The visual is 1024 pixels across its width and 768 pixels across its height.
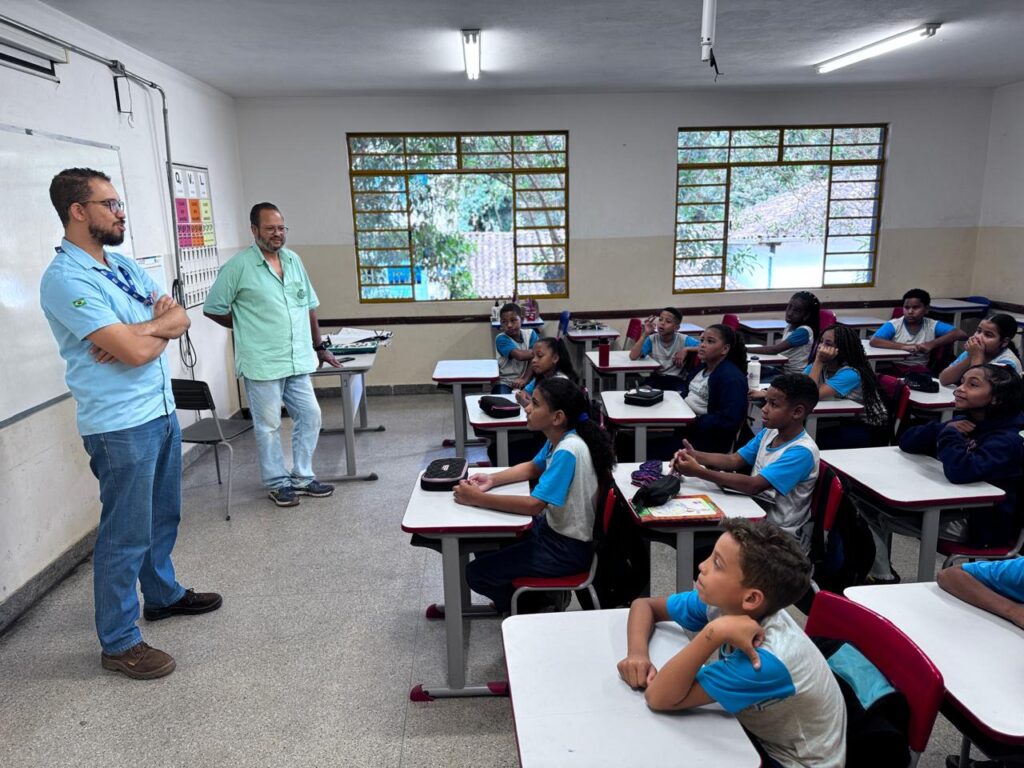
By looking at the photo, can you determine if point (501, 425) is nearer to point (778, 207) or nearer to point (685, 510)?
point (685, 510)

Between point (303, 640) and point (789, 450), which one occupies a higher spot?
point (789, 450)

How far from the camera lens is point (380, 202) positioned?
6859 mm

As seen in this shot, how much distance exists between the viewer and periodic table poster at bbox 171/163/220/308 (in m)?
5.14

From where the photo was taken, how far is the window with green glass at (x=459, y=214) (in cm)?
679

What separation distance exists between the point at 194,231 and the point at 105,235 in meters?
3.24

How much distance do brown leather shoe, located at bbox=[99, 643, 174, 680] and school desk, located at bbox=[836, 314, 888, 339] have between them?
634 centimetres

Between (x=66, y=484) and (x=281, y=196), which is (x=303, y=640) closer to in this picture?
(x=66, y=484)

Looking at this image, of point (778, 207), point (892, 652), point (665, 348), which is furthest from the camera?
point (778, 207)

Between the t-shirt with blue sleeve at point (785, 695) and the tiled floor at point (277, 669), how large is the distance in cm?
105

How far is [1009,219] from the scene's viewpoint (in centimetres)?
705

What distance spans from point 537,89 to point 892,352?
3.91m

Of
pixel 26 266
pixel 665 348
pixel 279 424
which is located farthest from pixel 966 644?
pixel 26 266

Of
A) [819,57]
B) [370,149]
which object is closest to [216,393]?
[370,149]

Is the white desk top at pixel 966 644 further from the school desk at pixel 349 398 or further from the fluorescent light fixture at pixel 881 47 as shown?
the fluorescent light fixture at pixel 881 47
